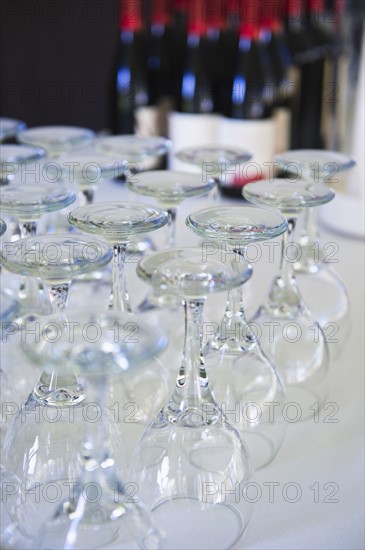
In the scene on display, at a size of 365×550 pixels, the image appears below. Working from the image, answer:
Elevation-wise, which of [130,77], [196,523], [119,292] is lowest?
[196,523]

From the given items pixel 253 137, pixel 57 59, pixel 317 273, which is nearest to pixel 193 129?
pixel 253 137

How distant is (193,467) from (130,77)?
3.37 ft

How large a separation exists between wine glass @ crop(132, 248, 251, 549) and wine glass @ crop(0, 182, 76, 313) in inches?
5.5

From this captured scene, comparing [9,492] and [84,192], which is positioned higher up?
[84,192]

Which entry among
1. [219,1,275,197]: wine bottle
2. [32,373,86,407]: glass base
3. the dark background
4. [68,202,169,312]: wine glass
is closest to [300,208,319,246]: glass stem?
[68,202,169,312]: wine glass

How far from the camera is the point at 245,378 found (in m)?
0.58

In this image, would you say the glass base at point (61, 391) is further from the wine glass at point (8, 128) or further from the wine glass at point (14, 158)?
the wine glass at point (8, 128)

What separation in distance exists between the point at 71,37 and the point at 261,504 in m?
1.60

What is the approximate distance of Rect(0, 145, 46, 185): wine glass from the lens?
71 cm

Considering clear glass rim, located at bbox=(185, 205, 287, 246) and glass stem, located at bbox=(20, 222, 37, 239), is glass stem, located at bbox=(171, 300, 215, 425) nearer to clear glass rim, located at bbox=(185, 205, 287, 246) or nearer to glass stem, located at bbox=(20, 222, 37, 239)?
clear glass rim, located at bbox=(185, 205, 287, 246)

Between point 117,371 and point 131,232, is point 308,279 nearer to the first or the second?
point 131,232

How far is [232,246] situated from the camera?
0.55 meters

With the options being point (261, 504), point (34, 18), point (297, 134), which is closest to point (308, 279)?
point (261, 504)

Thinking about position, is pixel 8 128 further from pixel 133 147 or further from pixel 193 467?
pixel 193 467
